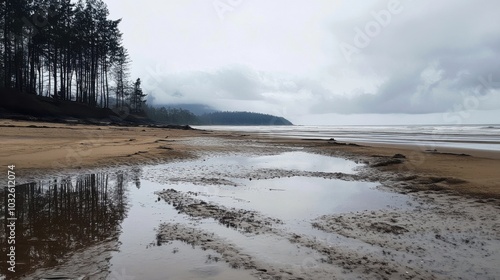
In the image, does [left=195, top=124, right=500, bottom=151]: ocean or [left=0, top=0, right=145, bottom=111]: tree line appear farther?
[left=0, top=0, right=145, bottom=111]: tree line

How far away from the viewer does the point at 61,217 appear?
19.5 feet

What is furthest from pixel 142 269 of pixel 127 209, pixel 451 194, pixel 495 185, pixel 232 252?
pixel 495 185

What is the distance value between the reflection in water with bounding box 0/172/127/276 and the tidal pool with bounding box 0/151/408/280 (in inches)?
0.6

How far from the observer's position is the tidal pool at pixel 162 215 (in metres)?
4.13

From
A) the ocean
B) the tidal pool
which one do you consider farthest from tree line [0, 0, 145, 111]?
the tidal pool

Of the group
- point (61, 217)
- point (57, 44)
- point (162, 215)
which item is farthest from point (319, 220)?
point (57, 44)

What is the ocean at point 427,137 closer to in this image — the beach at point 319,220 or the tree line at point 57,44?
the beach at point 319,220

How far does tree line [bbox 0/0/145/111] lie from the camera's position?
42312 mm

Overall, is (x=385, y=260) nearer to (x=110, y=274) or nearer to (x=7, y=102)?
(x=110, y=274)

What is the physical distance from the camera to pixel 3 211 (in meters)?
6.05

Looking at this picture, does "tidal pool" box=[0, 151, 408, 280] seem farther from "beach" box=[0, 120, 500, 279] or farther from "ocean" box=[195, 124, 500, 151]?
"ocean" box=[195, 124, 500, 151]

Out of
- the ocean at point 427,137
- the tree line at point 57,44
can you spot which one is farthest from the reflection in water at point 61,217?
the tree line at point 57,44

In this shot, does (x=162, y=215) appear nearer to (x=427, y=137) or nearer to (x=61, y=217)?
(x=61, y=217)

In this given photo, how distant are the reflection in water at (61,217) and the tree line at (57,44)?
1771 inches
